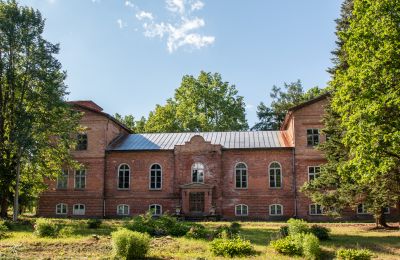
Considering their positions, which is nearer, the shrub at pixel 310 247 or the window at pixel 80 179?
the shrub at pixel 310 247

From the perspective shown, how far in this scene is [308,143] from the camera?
3275 centimetres

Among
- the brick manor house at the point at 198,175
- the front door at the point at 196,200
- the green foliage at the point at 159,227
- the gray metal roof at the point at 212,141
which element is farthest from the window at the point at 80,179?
the green foliage at the point at 159,227

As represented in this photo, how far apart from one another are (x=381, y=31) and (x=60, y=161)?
2192cm

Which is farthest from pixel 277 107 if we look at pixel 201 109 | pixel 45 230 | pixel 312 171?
pixel 45 230

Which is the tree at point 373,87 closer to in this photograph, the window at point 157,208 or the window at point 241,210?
the window at point 241,210

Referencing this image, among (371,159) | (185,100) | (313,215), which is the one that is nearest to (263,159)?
(313,215)

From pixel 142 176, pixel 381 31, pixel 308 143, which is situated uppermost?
pixel 381 31

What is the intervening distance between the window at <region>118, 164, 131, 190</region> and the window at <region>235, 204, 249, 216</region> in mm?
8863

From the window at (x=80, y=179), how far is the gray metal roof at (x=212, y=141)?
2948 millimetres

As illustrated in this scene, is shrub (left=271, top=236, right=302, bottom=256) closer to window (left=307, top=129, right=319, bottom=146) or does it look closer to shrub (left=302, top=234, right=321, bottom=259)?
shrub (left=302, top=234, right=321, bottom=259)

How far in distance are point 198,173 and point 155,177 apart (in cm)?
349

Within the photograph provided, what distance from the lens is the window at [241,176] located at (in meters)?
33.1

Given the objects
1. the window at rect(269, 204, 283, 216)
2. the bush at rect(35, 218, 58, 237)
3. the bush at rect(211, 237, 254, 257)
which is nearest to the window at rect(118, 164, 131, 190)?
the window at rect(269, 204, 283, 216)

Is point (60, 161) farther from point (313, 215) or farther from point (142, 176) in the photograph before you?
point (313, 215)
